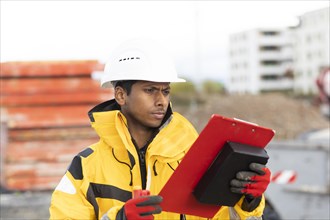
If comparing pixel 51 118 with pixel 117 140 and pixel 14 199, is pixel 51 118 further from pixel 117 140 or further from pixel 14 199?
pixel 117 140

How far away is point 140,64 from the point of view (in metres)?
2.81

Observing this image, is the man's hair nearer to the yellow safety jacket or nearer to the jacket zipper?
the yellow safety jacket

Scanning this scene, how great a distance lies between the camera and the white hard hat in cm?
279

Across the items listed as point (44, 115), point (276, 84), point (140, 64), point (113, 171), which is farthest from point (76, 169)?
point (276, 84)

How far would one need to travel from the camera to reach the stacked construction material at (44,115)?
8.62m

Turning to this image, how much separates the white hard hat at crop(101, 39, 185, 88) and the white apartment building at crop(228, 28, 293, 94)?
302ft

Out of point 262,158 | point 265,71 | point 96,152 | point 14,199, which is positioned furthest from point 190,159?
point 265,71

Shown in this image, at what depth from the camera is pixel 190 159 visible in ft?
8.25

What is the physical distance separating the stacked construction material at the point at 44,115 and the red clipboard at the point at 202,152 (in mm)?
6184

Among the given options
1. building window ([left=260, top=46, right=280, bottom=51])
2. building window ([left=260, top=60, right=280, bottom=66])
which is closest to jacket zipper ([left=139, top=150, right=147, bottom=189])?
building window ([left=260, top=60, right=280, bottom=66])

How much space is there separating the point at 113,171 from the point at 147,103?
0.32 meters

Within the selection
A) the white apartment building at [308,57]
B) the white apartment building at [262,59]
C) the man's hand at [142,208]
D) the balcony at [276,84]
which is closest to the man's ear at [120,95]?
the man's hand at [142,208]

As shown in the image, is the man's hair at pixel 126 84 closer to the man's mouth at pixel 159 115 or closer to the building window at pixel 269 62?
the man's mouth at pixel 159 115

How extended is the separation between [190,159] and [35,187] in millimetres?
6438
